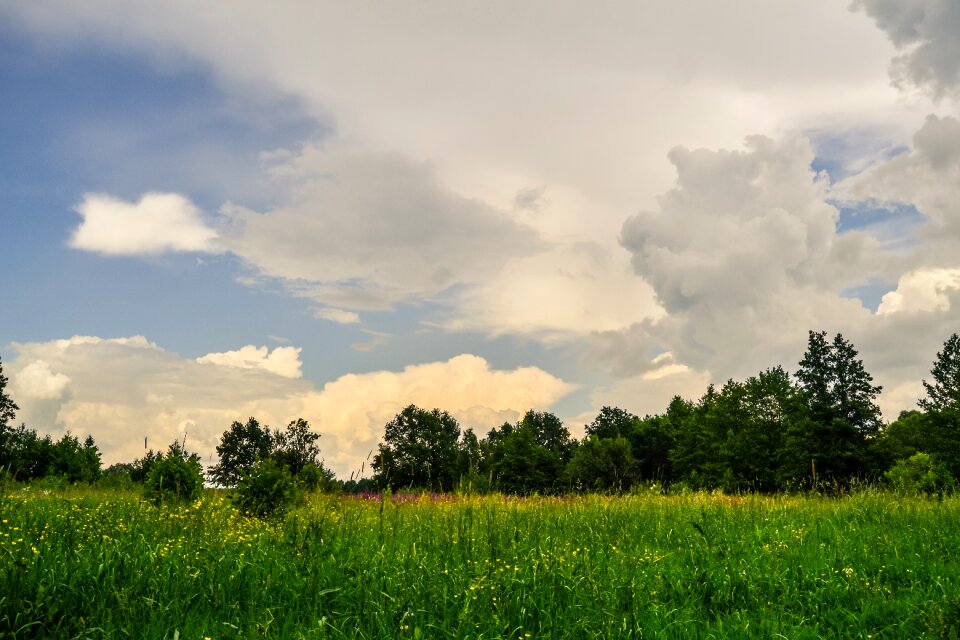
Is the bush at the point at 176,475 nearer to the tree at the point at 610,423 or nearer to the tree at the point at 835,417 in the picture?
the tree at the point at 835,417

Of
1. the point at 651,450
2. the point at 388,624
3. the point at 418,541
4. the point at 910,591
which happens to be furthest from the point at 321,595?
the point at 651,450

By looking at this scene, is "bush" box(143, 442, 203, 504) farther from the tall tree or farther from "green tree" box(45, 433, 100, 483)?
the tall tree

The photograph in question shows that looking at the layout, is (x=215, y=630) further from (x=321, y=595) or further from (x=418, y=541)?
(x=418, y=541)

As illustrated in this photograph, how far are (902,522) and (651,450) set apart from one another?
2283 inches

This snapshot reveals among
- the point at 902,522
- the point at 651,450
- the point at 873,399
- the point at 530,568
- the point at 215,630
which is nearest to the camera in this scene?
the point at 215,630

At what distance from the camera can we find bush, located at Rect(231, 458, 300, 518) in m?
10.1

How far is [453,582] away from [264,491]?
6303mm

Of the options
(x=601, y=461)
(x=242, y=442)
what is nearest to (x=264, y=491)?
(x=601, y=461)

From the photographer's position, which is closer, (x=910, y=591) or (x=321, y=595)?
(x=321, y=595)

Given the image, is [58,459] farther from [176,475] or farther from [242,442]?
[242,442]

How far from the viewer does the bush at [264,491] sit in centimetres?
1012

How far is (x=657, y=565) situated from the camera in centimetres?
646

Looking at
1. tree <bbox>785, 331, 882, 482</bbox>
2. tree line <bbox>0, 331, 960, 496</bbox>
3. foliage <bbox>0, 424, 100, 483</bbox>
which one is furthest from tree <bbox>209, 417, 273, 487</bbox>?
tree <bbox>785, 331, 882, 482</bbox>

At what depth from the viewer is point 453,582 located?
495cm
